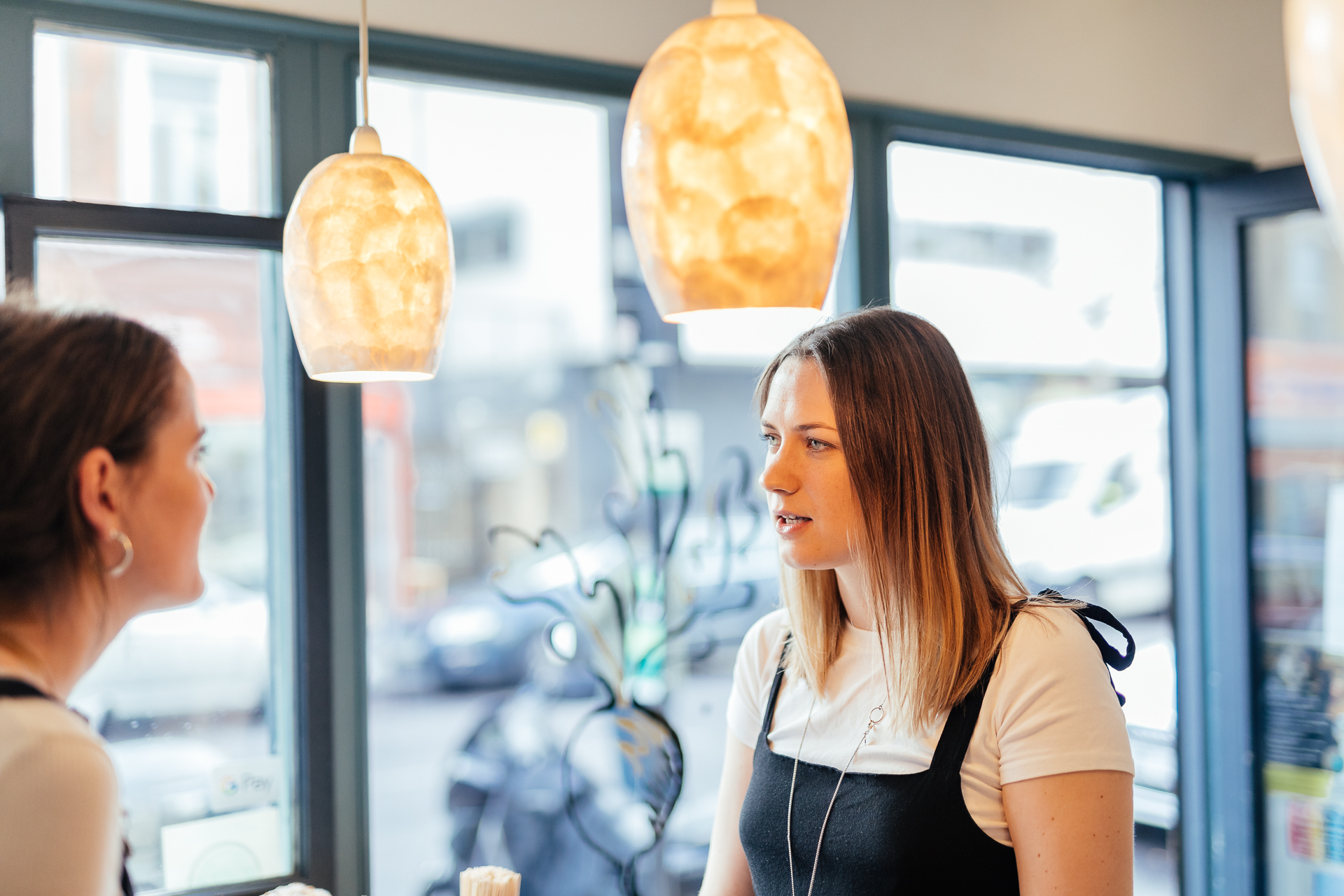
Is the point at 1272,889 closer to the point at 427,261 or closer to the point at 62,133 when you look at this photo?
the point at 427,261

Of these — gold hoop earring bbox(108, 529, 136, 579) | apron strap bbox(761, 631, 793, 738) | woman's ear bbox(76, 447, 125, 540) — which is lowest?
apron strap bbox(761, 631, 793, 738)

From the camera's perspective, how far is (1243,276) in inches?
111

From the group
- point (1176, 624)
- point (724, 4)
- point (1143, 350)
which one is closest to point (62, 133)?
point (724, 4)

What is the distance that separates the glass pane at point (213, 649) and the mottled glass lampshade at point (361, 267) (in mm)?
779

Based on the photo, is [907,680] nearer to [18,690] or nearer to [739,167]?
[739,167]

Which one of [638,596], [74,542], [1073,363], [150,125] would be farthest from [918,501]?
[1073,363]

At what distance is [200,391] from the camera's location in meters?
1.83

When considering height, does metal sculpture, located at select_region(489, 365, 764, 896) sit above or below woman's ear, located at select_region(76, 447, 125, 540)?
below

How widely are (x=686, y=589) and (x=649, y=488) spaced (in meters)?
0.22

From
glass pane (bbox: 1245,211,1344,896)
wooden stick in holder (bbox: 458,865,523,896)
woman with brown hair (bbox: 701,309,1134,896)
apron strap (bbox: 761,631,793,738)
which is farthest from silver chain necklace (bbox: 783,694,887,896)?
glass pane (bbox: 1245,211,1344,896)

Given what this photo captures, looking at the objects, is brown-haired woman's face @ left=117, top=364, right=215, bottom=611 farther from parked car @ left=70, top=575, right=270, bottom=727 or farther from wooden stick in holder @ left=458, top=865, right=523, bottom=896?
parked car @ left=70, top=575, right=270, bottom=727

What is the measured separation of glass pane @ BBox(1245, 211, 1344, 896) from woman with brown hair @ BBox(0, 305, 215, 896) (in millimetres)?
2657

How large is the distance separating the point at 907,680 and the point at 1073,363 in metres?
1.70

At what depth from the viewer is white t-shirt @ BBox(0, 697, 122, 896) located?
78 centimetres
